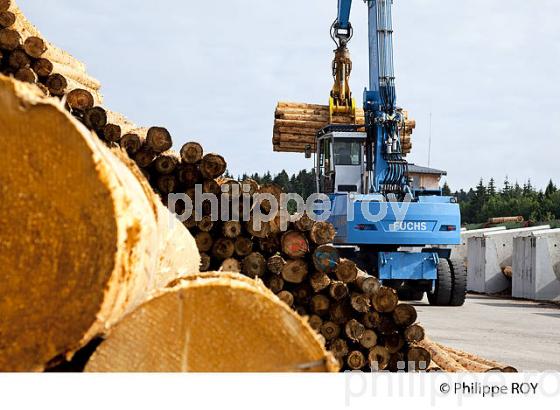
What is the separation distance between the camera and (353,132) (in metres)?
13.7

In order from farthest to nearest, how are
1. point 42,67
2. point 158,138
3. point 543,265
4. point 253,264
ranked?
point 543,265 < point 42,67 < point 253,264 < point 158,138

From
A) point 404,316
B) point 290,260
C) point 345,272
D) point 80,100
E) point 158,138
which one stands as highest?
point 80,100

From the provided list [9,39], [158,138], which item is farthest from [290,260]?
[9,39]

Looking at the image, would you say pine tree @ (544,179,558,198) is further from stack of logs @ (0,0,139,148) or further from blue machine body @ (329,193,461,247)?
stack of logs @ (0,0,139,148)

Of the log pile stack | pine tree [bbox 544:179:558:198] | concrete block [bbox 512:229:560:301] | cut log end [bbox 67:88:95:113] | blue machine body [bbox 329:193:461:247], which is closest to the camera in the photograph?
the log pile stack

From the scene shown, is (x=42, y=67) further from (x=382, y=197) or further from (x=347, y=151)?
(x=347, y=151)

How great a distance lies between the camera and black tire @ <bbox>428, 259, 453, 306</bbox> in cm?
1400

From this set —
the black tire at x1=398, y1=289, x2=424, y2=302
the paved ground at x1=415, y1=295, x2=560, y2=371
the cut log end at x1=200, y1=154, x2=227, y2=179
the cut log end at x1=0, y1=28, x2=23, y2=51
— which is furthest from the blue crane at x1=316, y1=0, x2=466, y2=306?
the cut log end at x1=0, y1=28, x2=23, y2=51

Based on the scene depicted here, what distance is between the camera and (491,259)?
19.6 meters

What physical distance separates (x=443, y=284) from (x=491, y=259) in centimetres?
619

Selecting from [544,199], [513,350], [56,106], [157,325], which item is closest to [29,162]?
[56,106]

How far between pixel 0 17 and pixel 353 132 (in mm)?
7724

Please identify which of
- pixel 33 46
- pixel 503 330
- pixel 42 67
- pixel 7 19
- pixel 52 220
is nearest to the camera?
pixel 52 220

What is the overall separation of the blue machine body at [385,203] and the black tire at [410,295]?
1.06m
